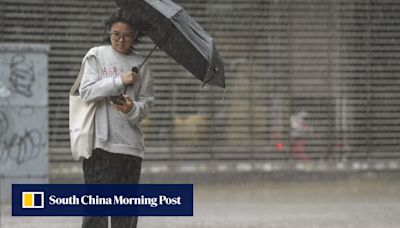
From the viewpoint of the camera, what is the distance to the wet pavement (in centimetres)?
880

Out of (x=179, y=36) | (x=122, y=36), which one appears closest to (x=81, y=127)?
(x=122, y=36)

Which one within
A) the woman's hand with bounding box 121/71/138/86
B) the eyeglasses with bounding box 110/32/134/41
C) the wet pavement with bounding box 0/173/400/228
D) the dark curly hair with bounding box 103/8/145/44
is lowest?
the wet pavement with bounding box 0/173/400/228

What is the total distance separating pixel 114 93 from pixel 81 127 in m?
0.31

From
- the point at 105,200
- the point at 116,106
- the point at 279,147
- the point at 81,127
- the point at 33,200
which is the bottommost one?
the point at 279,147

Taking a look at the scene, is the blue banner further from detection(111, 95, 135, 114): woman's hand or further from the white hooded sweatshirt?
detection(111, 95, 135, 114): woman's hand

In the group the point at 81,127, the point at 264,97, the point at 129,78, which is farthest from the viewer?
the point at 264,97

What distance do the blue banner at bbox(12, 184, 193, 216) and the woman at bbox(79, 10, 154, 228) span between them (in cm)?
6

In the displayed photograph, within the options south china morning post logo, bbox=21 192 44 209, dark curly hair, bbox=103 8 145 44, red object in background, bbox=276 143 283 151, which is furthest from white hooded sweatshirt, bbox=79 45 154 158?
red object in background, bbox=276 143 283 151

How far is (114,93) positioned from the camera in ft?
17.1

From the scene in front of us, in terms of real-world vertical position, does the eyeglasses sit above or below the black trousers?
above

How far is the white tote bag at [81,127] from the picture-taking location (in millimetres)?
5277

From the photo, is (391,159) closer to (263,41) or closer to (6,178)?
(263,41)

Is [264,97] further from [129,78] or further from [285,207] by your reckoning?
[129,78]

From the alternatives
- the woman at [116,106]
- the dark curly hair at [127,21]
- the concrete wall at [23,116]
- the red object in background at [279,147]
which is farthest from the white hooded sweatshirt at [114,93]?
the red object in background at [279,147]
